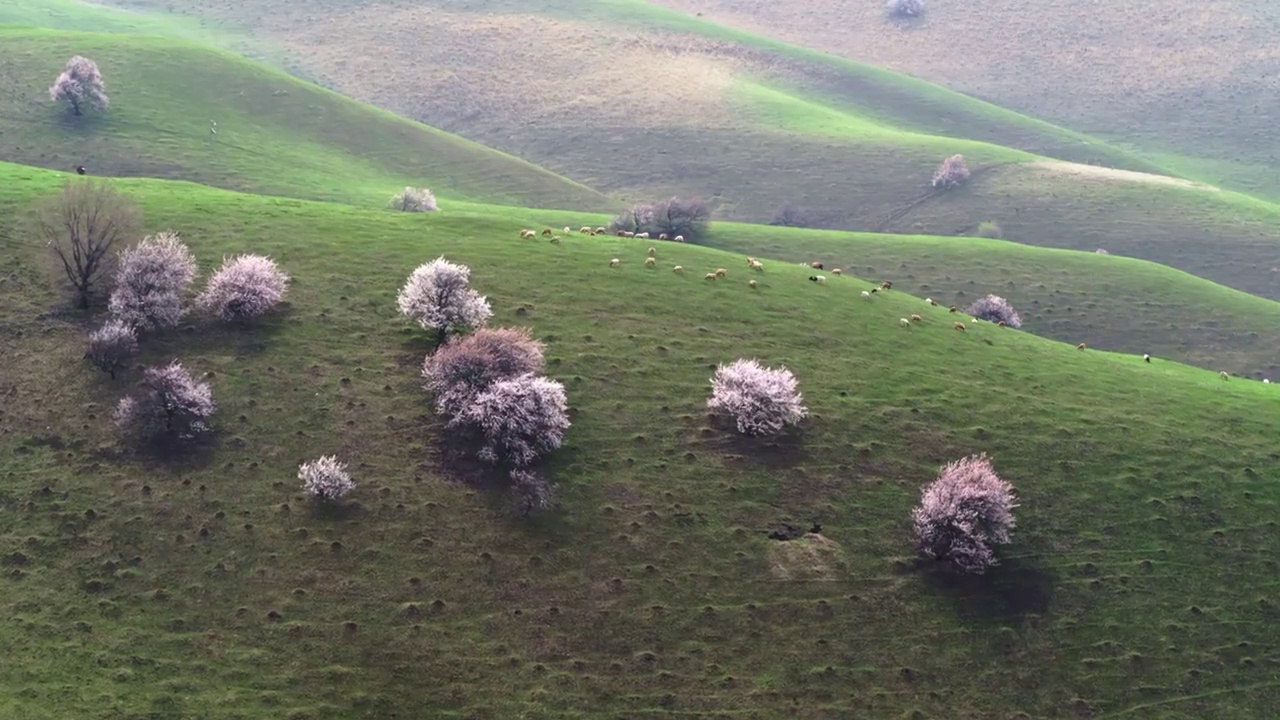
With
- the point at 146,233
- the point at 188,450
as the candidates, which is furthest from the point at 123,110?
the point at 188,450

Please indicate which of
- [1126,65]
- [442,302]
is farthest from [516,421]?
[1126,65]

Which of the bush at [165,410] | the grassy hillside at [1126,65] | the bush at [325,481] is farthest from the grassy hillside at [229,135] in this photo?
the grassy hillside at [1126,65]

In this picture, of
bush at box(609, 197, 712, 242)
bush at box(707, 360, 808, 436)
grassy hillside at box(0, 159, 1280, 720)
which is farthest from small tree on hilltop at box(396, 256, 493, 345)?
Answer: bush at box(609, 197, 712, 242)

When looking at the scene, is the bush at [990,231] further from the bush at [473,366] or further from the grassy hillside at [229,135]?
the bush at [473,366]

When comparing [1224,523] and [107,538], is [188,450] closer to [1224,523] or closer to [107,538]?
[107,538]

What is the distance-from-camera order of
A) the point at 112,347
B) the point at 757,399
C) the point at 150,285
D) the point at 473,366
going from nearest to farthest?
the point at 112,347, the point at 473,366, the point at 757,399, the point at 150,285

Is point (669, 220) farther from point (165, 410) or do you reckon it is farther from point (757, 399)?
point (165, 410)
